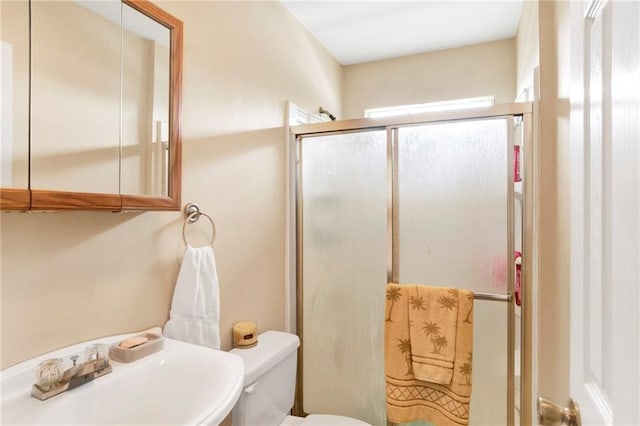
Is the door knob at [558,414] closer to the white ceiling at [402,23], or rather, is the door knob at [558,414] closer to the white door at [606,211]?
the white door at [606,211]

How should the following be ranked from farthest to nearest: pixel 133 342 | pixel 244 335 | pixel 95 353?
pixel 244 335 → pixel 133 342 → pixel 95 353

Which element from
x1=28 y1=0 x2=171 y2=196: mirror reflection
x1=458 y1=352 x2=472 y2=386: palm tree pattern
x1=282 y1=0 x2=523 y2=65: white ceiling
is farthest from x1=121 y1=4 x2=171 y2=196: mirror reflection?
x1=458 y1=352 x2=472 y2=386: palm tree pattern

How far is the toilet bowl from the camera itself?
1.34 meters

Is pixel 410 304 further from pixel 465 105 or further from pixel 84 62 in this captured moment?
pixel 465 105

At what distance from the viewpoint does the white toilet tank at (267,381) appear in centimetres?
134

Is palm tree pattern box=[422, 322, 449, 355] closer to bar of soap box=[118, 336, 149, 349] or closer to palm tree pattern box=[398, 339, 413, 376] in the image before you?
palm tree pattern box=[398, 339, 413, 376]

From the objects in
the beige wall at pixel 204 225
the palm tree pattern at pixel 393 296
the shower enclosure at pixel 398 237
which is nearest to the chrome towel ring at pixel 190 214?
the beige wall at pixel 204 225

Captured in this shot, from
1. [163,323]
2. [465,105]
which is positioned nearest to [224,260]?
[163,323]

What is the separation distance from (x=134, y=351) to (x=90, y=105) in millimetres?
706

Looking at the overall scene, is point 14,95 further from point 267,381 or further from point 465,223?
point 465,223

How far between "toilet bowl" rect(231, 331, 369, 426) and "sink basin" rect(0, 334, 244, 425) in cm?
41

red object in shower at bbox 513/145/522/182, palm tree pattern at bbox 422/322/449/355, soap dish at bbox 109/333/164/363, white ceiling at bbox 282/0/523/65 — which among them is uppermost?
white ceiling at bbox 282/0/523/65

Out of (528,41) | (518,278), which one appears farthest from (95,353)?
(528,41)

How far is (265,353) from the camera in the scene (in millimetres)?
1516
